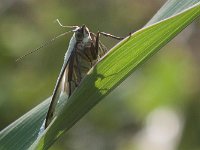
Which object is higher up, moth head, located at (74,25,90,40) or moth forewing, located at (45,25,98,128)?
moth head, located at (74,25,90,40)

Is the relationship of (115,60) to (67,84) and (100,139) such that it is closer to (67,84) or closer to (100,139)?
(67,84)

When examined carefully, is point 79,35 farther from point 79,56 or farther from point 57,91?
point 57,91

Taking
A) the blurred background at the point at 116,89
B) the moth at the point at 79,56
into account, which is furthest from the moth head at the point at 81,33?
the blurred background at the point at 116,89

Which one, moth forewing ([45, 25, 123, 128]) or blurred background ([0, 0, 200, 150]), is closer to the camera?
moth forewing ([45, 25, 123, 128])

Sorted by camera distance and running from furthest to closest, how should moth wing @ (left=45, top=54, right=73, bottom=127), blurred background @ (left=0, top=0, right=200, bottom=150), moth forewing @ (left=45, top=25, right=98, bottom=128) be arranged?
blurred background @ (left=0, top=0, right=200, bottom=150) < moth forewing @ (left=45, top=25, right=98, bottom=128) < moth wing @ (left=45, top=54, right=73, bottom=127)

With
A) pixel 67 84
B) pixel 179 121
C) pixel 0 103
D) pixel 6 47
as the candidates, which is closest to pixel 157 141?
pixel 179 121

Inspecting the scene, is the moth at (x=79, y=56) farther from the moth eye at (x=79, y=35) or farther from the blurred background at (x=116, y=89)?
the blurred background at (x=116, y=89)

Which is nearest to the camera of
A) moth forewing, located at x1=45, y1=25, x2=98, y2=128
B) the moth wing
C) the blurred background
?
the moth wing

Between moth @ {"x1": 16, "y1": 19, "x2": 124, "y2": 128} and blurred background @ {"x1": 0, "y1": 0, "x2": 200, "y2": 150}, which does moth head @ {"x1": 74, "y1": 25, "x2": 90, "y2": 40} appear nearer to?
moth @ {"x1": 16, "y1": 19, "x2": 124, "y2": 128}

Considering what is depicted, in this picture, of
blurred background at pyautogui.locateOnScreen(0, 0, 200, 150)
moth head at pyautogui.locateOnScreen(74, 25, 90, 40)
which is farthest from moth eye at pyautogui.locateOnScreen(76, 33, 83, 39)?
blurred background at pyautogui.locateOnScreen(0, 0, 200, 150)

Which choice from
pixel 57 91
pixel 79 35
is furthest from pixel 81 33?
pixel 57 91
